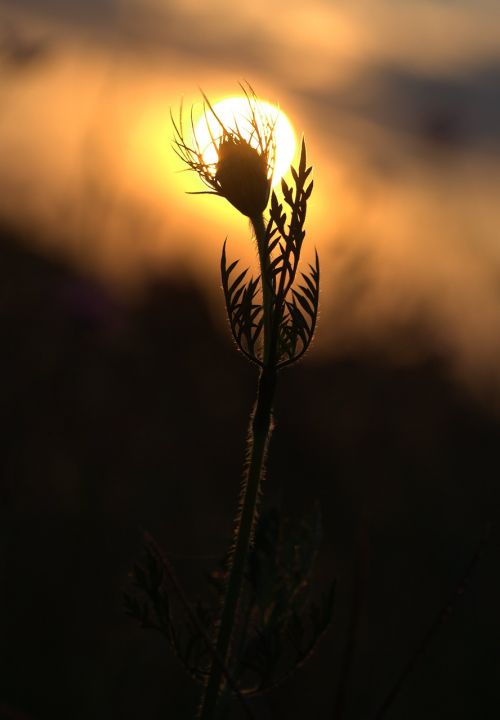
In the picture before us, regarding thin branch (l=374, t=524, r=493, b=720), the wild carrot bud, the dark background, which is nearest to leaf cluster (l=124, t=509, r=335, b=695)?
thin branch (l=374, t=524, r=493, b=720)

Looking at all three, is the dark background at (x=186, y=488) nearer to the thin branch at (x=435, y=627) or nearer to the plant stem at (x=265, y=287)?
the plant stem at (x=265, y=287)

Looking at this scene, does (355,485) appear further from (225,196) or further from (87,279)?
(225,196)

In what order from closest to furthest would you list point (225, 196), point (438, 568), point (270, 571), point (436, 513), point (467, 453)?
point (225, 196), point (270, 571), point (438, 568), point (436, 513), point (467, 453)

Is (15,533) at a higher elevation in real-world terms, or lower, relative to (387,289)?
lower

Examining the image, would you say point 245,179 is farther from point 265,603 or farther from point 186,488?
point 186,488

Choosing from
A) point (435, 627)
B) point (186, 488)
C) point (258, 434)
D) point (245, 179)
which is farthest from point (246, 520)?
point (186, 488)

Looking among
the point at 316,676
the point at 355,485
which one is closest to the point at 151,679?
the point at 316,676

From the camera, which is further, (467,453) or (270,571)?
(467,453)
